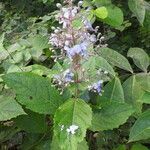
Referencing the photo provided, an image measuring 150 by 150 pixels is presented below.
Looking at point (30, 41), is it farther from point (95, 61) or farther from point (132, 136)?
point (132, 136)

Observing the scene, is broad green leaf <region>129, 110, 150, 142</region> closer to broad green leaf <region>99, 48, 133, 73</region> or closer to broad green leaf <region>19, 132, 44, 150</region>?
broad green leaf <region>99, 48, 133, 73</region>

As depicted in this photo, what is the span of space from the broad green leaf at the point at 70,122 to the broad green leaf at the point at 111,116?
0.38ft

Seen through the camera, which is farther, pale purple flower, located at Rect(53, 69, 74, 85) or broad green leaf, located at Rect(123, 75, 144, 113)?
broad green leaf, located at Rect(123, 75, 144, 113)

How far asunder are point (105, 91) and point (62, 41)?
1.14ft

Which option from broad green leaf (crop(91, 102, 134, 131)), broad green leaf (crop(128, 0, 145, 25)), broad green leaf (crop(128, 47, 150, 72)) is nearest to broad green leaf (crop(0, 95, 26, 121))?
broad green leaf (crop(91, 102, 134, 131))

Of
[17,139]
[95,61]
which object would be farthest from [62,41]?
[17,139]

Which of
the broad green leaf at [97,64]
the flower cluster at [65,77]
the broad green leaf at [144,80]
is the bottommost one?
the broad green leaf at [144,80]

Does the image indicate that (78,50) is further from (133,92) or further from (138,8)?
(138,8)

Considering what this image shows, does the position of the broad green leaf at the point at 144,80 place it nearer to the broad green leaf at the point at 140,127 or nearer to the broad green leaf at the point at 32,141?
the broad green leaf at the point at 140,127

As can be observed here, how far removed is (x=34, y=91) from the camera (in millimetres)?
1334

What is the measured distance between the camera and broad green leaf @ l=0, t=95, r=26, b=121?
4.46ft

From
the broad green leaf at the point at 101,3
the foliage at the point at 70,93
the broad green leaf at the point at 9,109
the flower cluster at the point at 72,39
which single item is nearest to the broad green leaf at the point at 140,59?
the foliage at the point at 70,93

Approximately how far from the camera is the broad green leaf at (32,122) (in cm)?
154

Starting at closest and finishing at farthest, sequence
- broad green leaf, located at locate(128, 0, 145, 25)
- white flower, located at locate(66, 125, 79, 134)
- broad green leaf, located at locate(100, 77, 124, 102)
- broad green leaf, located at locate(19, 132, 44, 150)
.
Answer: white flower, located at locate(66, 125, 79, 134), broad green leaf, located at locate(100, 77, 124, 102), broad green leaf, located at locate(19, 132, 44, 150), broad green leaf, located at locate(128, 0, 145, 25)
